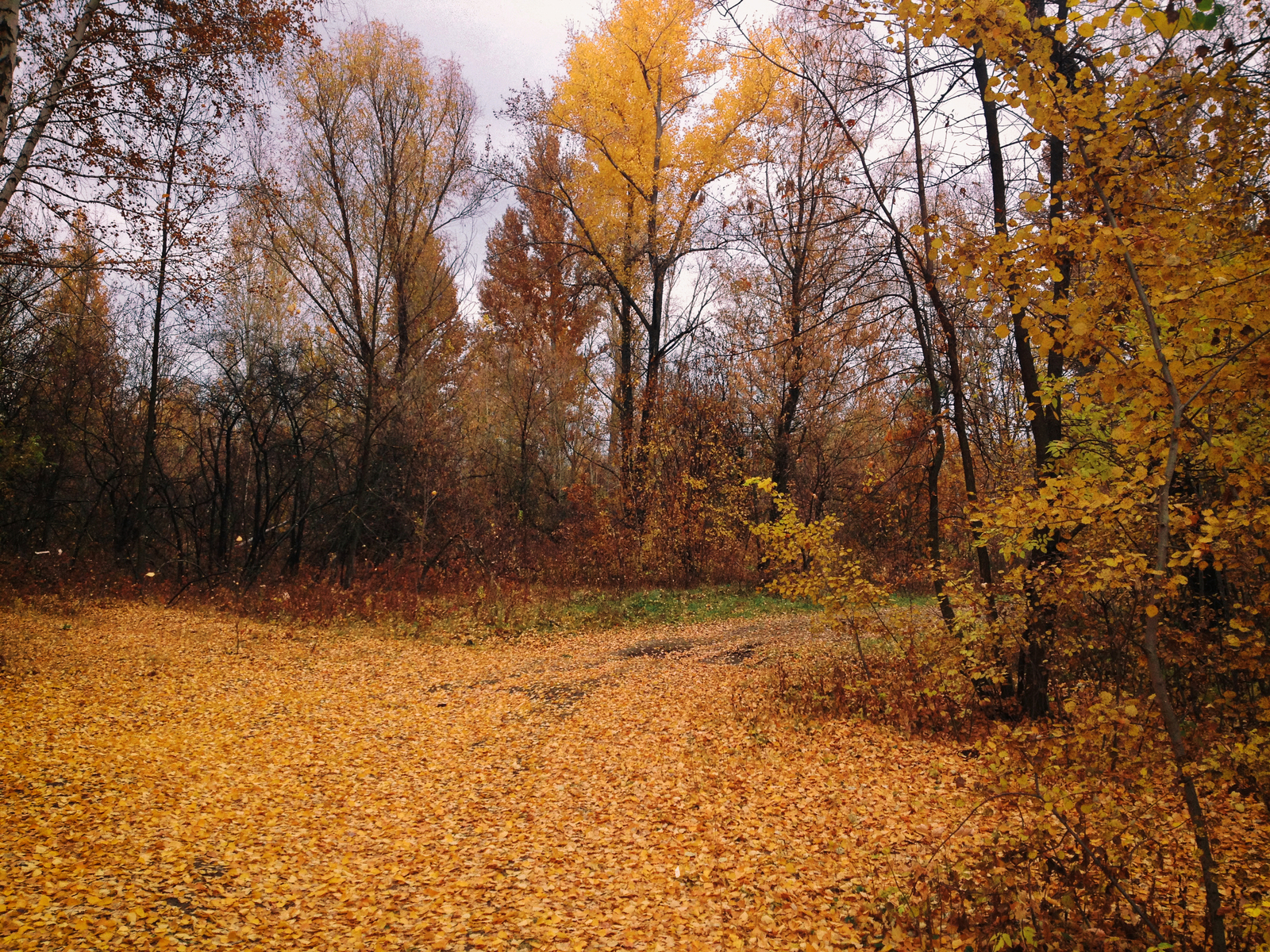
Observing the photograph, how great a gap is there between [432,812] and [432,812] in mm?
12

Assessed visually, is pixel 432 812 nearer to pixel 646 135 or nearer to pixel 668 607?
pixel 668 607

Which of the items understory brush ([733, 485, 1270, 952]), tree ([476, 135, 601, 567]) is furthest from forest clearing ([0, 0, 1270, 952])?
tree ([476, 135, 601, 567])

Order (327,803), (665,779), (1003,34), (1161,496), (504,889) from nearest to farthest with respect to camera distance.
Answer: (1161,496), (1003,34), (504,889), (327,803), (665,779)

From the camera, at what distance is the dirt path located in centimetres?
344

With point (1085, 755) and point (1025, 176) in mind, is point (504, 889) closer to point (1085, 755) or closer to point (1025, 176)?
point (1085, 755)

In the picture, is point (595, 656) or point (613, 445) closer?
point (595, 656)

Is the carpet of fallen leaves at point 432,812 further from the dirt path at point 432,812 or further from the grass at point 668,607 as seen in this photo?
the grass at point 668,607

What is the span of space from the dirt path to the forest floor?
0.7 inches

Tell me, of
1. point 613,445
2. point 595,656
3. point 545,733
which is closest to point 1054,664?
point 545,733

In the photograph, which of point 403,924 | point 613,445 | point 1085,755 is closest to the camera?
point 1085,755

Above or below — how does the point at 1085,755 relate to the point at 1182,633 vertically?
below

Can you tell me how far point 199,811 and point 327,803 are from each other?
78 cm

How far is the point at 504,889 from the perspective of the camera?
3.83 metres

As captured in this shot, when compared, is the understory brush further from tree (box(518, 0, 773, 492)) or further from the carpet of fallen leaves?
tree (box(518, 0, 773, 492))
